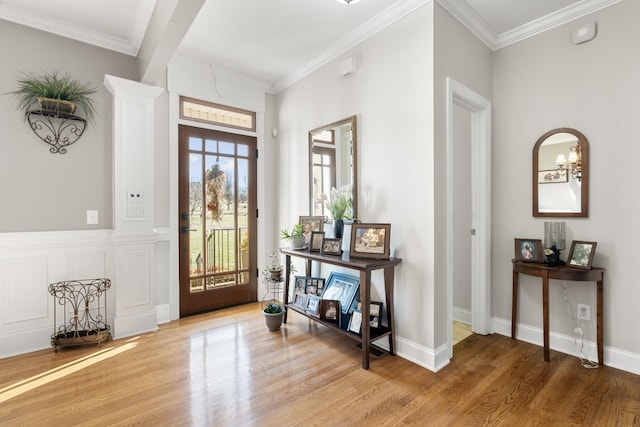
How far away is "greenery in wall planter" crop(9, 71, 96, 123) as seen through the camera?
2.63m

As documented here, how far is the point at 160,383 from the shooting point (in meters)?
2.14

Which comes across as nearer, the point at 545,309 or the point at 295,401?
the point at 295,401

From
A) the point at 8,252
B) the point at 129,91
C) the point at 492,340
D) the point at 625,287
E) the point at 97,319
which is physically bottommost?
the point at 492,340

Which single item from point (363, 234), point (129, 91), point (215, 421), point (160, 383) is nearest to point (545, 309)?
point (363, 234)

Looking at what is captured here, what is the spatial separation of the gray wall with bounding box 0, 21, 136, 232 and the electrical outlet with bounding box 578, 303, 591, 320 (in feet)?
13.7

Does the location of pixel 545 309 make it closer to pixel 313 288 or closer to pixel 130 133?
pixel 313 288

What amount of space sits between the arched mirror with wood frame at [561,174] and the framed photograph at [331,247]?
5.63 feet

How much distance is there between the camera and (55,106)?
2.66m

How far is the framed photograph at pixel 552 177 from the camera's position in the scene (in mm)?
2594

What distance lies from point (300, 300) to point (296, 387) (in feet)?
3.45

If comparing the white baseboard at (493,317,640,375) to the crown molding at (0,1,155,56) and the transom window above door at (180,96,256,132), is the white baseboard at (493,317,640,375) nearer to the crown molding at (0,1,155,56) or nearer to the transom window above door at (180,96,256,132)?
the transom window above door at (180,96,256,132)

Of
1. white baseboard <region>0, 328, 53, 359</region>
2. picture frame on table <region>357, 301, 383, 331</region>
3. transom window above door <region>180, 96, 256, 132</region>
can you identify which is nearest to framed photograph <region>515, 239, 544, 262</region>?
picture frame on table <region>357, 301, 383, 331</region>

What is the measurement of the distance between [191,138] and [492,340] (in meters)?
3.62

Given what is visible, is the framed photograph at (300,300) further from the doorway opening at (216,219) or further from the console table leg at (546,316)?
the console table leg at (546,316)
